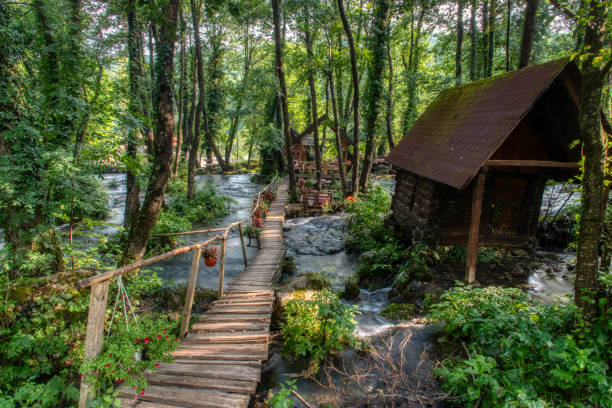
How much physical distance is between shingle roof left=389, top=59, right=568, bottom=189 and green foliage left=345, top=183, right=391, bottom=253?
3.12m

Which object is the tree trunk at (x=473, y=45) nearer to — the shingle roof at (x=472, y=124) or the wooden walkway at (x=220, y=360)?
the shingle roof at (x=472, y=124)

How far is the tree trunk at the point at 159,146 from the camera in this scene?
20.5 ft

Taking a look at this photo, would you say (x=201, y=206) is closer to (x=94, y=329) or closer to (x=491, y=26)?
(x=94, y=329)

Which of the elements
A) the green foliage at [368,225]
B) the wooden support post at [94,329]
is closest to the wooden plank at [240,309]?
the wooden support post at [94,329]

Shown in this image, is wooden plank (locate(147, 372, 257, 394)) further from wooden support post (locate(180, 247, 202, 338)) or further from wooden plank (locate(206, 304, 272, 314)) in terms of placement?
wooden plank (locate(206, 304, 272, 314))

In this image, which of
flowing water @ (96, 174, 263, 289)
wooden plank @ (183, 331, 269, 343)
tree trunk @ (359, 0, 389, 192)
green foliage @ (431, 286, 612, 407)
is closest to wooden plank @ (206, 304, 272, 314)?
wooden plank @ (183, 331, 269, 343)

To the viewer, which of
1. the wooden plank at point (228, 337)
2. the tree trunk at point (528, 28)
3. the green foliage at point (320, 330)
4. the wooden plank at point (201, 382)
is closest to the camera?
the wooden plank at point (201, 382)

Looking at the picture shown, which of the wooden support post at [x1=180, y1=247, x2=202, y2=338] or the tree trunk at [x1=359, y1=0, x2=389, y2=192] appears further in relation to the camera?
the tree trunk at [x1=359, y1=0, x2=389, y2=192]

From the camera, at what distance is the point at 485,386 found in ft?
13.3

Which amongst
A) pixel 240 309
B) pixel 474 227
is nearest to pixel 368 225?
pixel 474 227

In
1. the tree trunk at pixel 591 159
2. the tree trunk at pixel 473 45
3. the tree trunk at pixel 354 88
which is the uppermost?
the tree trunk at pixel 473 45

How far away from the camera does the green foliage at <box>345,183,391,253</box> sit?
40.6 feet

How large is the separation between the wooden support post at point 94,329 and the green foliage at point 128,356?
3.4 inches

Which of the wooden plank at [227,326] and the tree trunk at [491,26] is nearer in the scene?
the wooden plank at [227,326]
